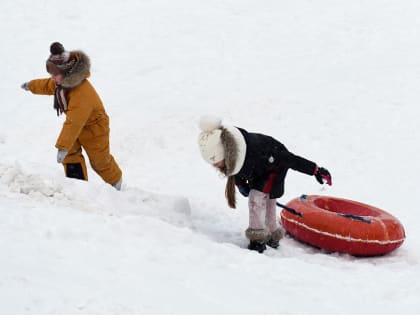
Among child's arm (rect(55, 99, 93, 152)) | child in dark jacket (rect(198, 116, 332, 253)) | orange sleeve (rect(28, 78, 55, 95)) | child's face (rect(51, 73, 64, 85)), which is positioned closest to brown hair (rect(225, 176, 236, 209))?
child in dark jacket (rect(198, 116, 332, 253))

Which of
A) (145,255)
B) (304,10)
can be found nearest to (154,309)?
(145,255)

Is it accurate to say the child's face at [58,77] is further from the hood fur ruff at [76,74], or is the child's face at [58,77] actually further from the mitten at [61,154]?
the mitten at [61,154]

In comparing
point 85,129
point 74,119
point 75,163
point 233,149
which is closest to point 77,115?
point 74,119

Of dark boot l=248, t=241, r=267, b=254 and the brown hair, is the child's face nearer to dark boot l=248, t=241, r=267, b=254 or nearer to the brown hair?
the brown hair

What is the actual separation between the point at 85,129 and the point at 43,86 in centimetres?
74

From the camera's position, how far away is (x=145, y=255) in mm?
3549

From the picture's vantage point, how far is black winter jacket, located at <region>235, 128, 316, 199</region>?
190 inches

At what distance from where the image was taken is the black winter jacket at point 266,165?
483 cm

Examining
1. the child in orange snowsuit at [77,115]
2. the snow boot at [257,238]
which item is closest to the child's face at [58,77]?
the child in orange snowsuit at [77,115]

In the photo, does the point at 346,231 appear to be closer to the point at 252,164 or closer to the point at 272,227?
the point at 272,227

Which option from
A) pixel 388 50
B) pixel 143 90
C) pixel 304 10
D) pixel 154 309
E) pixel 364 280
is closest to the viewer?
pixel 154 309

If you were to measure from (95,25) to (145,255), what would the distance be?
10.1 m

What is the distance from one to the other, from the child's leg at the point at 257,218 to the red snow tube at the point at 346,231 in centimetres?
59

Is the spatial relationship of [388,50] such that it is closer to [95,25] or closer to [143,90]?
[143,90]
